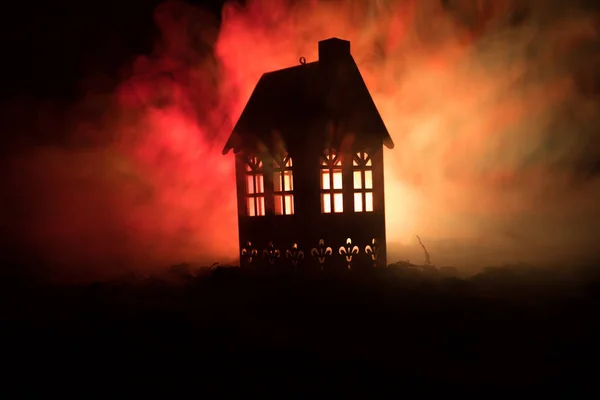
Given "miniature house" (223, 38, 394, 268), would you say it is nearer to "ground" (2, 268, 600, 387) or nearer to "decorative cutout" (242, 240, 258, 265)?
"decorative cutout" (242, 240, 258, 265)

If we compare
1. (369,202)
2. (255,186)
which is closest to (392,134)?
(369,202)

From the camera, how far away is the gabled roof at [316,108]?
7.38m

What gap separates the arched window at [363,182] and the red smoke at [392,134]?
1676 mm

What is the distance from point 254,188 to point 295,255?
56.0 inches

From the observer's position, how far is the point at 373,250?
761cm

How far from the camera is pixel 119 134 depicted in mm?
11219

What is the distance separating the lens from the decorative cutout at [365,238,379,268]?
24.8ft

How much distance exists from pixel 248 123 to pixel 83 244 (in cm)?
530

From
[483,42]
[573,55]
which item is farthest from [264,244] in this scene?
[573,55]

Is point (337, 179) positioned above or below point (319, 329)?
above

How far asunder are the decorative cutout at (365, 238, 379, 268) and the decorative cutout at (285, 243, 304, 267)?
3.30ft

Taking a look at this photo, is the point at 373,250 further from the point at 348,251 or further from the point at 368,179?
the point at 368,179

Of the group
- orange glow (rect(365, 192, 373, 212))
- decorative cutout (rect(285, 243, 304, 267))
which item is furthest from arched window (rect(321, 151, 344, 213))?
decorative cutout (rect(285, 243, 304, 267))

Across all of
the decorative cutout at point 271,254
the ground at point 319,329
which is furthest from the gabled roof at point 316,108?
the ground at point 319,329
